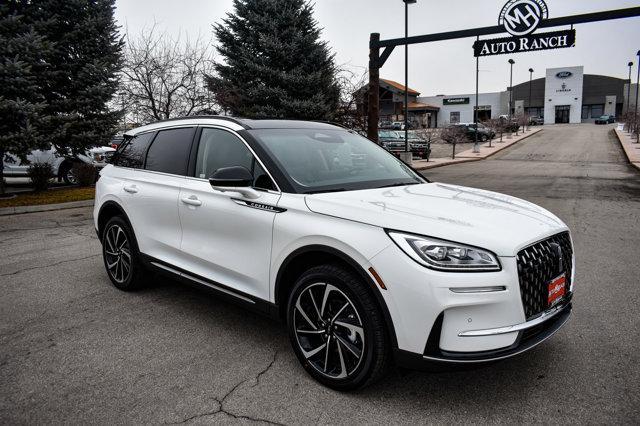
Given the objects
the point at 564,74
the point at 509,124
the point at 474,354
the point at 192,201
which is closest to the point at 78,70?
the point at 192,201

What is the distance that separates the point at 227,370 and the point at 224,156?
167 centimetres

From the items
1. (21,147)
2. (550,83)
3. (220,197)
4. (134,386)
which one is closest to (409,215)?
→ (220,197)

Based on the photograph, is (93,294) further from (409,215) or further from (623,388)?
(623,388)

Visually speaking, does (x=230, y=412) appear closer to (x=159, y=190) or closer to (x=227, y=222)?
(x=227, y=222)

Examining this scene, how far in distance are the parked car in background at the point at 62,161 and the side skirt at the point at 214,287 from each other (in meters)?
11.3

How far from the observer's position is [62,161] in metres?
14.6

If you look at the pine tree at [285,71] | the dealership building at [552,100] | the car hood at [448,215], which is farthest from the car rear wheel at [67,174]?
the dealership building at [552,100]

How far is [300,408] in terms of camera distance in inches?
110

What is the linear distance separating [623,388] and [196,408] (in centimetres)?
261

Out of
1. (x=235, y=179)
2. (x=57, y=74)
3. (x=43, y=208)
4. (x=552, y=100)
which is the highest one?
(x=552, y=100)

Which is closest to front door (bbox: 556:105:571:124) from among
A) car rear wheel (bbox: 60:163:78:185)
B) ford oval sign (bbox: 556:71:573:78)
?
ford oval sign (bbox: 556:71:573:78)

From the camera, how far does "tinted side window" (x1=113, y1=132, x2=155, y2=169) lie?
16.0 feet

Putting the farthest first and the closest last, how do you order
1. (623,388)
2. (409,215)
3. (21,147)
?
(21,147) < (623,388) < (409,215)

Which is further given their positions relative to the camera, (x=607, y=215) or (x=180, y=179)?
(x=607, y=215)
